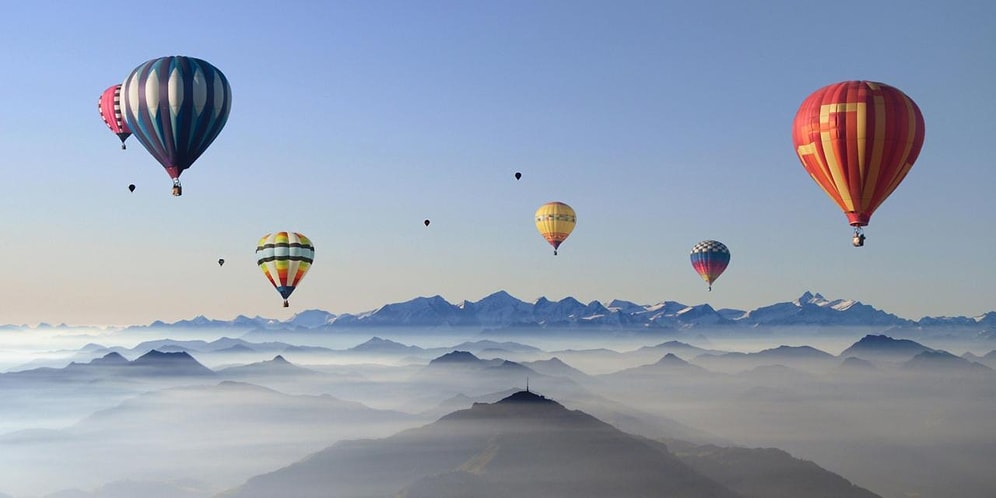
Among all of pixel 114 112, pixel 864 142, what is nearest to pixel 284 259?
pixel 114 112

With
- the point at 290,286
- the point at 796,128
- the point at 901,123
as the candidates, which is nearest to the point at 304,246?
the point at 290,286

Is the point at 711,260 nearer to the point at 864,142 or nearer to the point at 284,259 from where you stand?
the point at 284,259

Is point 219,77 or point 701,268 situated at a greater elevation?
point 219,77

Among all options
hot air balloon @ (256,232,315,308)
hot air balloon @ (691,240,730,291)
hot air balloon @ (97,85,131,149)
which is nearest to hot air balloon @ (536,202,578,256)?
hot air balloon @ (691,240,730,291)

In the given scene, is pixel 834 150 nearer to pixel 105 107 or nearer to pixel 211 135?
pixel 211 135

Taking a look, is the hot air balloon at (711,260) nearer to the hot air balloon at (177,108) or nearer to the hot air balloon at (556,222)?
the hot air balloon at (556,222)

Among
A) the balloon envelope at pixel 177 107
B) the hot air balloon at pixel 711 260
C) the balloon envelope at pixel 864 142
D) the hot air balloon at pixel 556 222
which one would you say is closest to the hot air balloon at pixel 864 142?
the balloon envelope at pixel 864 142

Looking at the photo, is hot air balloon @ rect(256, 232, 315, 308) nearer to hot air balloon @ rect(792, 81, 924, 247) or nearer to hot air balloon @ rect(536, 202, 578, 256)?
hot air balloon @ rect(536, 202, 578, 256)
